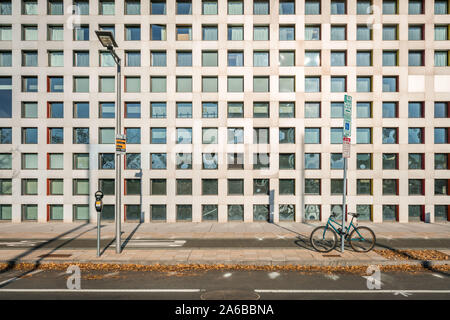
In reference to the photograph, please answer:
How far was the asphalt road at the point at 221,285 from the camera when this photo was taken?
6.62 metres

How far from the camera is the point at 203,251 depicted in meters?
10.2

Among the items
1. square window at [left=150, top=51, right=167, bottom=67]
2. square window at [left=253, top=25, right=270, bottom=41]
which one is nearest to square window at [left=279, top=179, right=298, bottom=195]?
square window at [left=253, top=25, right=270, bottom=41]

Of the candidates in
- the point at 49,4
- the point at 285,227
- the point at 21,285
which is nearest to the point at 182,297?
the point at 21,285

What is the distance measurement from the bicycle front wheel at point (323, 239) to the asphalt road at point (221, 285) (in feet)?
5.72

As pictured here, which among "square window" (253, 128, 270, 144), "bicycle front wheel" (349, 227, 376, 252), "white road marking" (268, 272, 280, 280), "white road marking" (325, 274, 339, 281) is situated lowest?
"white road marking" (268, 272, 280, 280)

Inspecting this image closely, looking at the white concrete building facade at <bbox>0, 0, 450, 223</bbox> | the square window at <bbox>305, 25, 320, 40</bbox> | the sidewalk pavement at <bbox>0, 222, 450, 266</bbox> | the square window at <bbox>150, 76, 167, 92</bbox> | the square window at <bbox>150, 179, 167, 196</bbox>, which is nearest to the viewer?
the sidewalk pavement at <bbox>0, 222, 450, 266</bbox>

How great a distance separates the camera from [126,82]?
18094 millimetres

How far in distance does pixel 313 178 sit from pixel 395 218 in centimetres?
604

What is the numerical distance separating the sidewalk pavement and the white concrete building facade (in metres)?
2.43

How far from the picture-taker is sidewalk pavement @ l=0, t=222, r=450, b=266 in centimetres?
895

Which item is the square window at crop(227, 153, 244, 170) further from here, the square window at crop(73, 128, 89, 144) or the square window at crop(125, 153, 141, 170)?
the square window at crop(73, 128, 89, 144)

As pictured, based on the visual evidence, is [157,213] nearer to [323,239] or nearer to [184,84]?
[184,84]

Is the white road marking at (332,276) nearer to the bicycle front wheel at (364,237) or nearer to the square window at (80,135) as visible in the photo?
the bicycle front wheel at (364,237)

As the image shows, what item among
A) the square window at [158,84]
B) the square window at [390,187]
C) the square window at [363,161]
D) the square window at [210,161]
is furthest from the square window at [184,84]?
the square window at [390,187]
